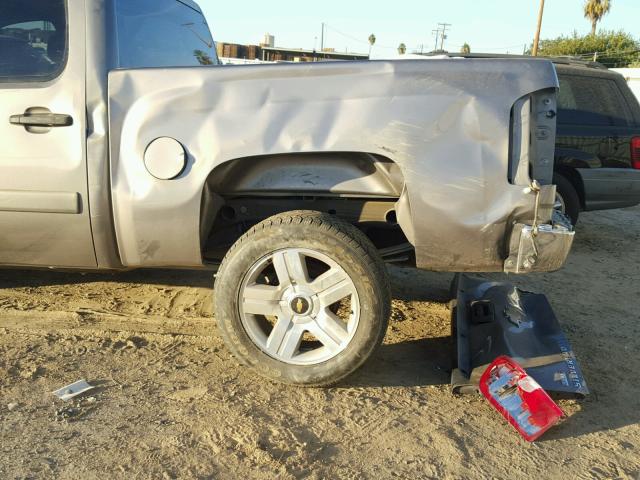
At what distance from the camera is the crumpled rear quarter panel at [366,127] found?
8.91 feet

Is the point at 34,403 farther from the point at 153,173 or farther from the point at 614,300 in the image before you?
the point at 614,300

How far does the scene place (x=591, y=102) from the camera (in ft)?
20.4

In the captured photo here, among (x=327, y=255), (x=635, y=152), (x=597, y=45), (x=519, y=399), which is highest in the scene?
(x=597, y=45)

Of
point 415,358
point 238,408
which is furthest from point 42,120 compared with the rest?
point 415,358

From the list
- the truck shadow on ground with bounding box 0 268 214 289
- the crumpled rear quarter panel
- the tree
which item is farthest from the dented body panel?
the tree

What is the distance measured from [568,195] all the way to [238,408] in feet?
15.5

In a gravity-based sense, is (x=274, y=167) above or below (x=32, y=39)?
below

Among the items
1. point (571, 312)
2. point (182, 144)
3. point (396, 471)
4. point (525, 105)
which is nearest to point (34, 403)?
point (182, 144)

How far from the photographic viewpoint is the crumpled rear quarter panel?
2.71 meters

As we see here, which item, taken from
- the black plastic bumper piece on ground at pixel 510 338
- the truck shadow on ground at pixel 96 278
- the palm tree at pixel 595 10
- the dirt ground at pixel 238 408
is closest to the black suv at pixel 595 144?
the dirt ground at pixel 238 408

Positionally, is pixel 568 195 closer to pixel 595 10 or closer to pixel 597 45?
pixel 597 45

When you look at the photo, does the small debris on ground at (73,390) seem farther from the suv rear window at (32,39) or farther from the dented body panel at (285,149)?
the suv rear window at (32,39)

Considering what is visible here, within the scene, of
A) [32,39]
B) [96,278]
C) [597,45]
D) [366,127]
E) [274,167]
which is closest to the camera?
[366,127]

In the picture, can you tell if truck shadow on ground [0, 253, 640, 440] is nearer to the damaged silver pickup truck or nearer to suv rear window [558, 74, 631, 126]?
the damaged silver pickup truck
